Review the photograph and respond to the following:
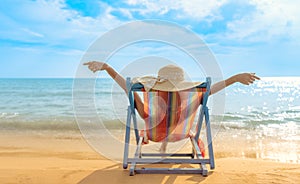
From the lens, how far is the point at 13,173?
317 cm

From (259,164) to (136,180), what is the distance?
1.81m

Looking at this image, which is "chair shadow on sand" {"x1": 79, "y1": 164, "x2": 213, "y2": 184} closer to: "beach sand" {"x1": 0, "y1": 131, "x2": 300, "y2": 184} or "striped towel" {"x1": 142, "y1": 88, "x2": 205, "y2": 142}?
"beach sand" {"x1": 0, "y1": 131, "x2": 300, "y2": 184}

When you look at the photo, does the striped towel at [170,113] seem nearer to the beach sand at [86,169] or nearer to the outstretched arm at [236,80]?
the outstretched arm at [236,80]

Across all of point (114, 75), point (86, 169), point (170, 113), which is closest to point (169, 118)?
point (170, 113)

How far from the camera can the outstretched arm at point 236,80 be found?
306cm

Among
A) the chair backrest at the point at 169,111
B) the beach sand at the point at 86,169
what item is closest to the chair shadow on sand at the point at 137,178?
the beach sand at the point at 86,169

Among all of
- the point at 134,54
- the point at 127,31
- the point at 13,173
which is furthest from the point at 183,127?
the point at 13,173

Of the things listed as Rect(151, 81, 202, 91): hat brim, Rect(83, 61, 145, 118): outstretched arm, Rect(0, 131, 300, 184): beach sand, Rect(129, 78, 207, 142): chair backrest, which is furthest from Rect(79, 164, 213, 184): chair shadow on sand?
Rect(151, 81, 202, 91): hat brim

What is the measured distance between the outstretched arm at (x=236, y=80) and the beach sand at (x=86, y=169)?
31.9 inches

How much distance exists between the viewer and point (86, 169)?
3494 mm

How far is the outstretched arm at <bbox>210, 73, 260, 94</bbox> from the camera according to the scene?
306cm

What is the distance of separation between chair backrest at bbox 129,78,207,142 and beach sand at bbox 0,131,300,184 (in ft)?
1.68

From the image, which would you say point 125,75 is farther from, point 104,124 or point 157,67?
point 104,124

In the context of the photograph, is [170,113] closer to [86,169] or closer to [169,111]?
[169,111]
